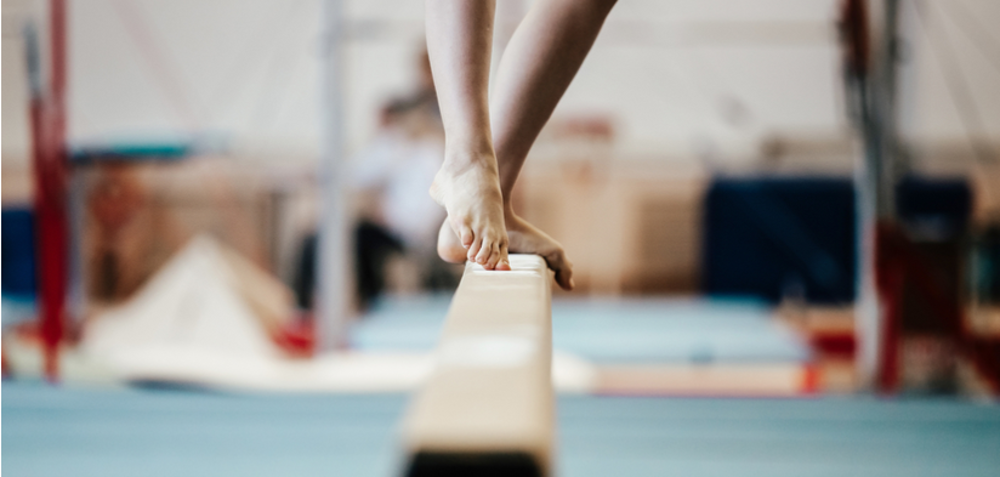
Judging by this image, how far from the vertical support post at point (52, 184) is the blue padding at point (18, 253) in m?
1.83

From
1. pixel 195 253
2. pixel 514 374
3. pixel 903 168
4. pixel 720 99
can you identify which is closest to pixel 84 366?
pixel 195 253

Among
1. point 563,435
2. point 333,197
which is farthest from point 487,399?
point 333,197

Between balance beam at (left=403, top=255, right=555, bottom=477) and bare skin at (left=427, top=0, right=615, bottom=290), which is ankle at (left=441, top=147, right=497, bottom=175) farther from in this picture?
balance beam at (left=403, top=255, right=555, bottom=477)

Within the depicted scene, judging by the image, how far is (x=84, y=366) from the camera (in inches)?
87.4

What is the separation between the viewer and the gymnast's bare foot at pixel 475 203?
2.25ft

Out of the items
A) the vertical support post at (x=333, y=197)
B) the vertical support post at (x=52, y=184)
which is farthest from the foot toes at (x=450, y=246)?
the vertical support post at (x=52, y=184)

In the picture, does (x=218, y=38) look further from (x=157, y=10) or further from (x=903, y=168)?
(x=903, y=168)

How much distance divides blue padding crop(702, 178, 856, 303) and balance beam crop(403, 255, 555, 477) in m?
3.28

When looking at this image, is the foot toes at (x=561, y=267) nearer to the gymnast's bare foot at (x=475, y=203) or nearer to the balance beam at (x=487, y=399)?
the gymnast's bare foot at (x=475, y=203)

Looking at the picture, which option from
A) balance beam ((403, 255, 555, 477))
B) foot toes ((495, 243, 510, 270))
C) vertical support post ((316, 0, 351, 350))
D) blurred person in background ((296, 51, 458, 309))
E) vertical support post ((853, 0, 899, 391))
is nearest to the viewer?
balance beam ((403, 255, 555, 477))

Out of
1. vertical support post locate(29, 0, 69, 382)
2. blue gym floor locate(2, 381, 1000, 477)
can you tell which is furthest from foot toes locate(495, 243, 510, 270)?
vertical support post locate(29, 0, 69, 382)

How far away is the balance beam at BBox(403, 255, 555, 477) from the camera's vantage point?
9.5 inches

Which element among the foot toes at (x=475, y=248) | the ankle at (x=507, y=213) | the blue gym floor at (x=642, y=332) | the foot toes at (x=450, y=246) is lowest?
the blue gym floor at (x=642, y=332)

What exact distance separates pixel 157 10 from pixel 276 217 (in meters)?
1.32
